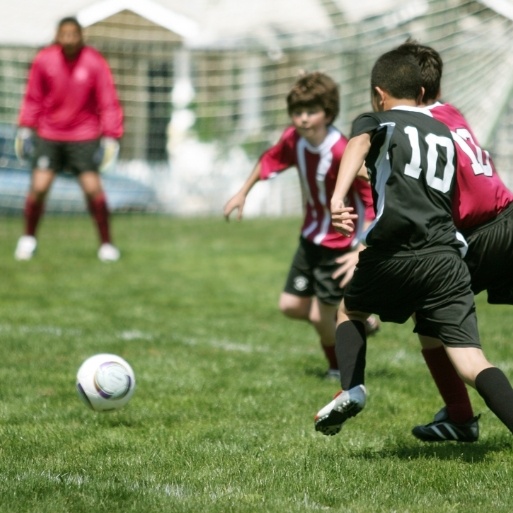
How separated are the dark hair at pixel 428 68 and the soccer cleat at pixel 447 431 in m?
1.31

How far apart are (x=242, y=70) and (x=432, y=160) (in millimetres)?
12117

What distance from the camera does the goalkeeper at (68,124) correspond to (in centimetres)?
1005

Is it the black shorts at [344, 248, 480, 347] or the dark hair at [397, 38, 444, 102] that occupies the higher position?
the dark hair at [397, 38, 444, 102]

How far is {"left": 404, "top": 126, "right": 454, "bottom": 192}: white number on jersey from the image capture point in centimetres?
390

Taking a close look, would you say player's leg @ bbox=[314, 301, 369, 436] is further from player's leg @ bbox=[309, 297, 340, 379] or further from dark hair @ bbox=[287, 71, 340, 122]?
dark hair @ bbox=[287, 71, 340, 122]

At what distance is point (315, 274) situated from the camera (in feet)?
19.0

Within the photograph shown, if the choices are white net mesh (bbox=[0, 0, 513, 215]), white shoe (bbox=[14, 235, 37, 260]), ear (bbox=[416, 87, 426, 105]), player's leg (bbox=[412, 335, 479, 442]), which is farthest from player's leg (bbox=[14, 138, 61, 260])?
ear (bbox=[416, 87, 426, 105])

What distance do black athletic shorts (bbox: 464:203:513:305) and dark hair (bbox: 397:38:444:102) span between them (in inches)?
21.5

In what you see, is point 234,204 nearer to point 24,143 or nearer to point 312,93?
point 312,93

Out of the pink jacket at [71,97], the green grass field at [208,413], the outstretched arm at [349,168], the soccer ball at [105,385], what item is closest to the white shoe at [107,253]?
the green grass field at [208,413]

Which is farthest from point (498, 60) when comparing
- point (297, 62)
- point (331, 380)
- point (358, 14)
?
point (331, 380)

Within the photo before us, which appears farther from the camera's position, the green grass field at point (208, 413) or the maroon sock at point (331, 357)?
the maroon sock at point (331, 357)

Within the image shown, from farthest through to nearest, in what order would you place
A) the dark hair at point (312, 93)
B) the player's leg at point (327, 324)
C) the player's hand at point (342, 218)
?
1. the player's leg at point (327, 324)
2. the dark hair at point (312, 93)
3. the player's hand at point (342, 218)

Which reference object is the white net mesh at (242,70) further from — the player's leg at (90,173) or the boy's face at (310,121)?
the boy's face at (310,121)
